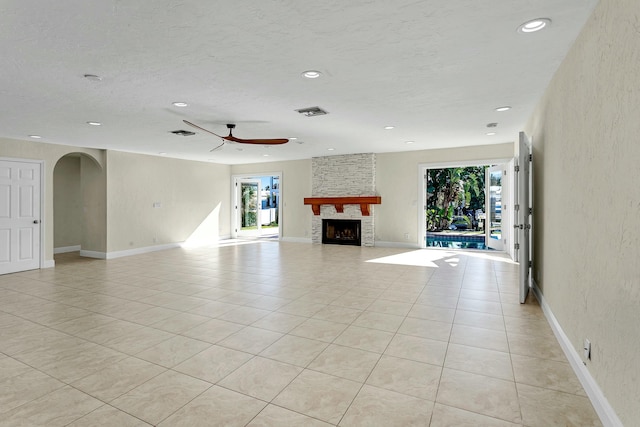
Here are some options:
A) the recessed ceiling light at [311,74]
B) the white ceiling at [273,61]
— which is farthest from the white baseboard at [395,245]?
the recessed ceiling light at [311,74]

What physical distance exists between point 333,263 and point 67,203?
23.4 ft

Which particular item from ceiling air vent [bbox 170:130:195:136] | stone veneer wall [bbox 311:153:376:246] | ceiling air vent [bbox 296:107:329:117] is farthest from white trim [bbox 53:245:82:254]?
ceiling air vent [bbox 296:107:329:117]

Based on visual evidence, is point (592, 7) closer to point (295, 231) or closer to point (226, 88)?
point (226, 88)

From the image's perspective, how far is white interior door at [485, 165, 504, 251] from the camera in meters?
8.18

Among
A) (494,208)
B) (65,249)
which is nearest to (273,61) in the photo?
(494,208)

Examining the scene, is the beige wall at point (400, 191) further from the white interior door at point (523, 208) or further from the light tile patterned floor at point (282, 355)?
the white interior door at point (523, 208)

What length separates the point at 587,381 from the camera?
7.11 feet

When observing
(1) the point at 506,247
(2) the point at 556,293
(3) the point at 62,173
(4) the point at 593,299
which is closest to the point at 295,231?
(1) the point at 506,247

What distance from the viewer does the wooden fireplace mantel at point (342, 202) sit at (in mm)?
8703

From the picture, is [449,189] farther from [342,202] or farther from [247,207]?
[247,207]

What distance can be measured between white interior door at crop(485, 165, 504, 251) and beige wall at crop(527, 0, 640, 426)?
539 centimetres

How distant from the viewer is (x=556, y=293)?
316cm

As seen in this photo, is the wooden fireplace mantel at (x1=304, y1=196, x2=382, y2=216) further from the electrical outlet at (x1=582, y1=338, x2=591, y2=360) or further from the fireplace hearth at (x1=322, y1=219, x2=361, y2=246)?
the electrical outlet at (x1=582, y1=338, x2=591, y2=360)

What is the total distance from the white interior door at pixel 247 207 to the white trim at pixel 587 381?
372 inches
